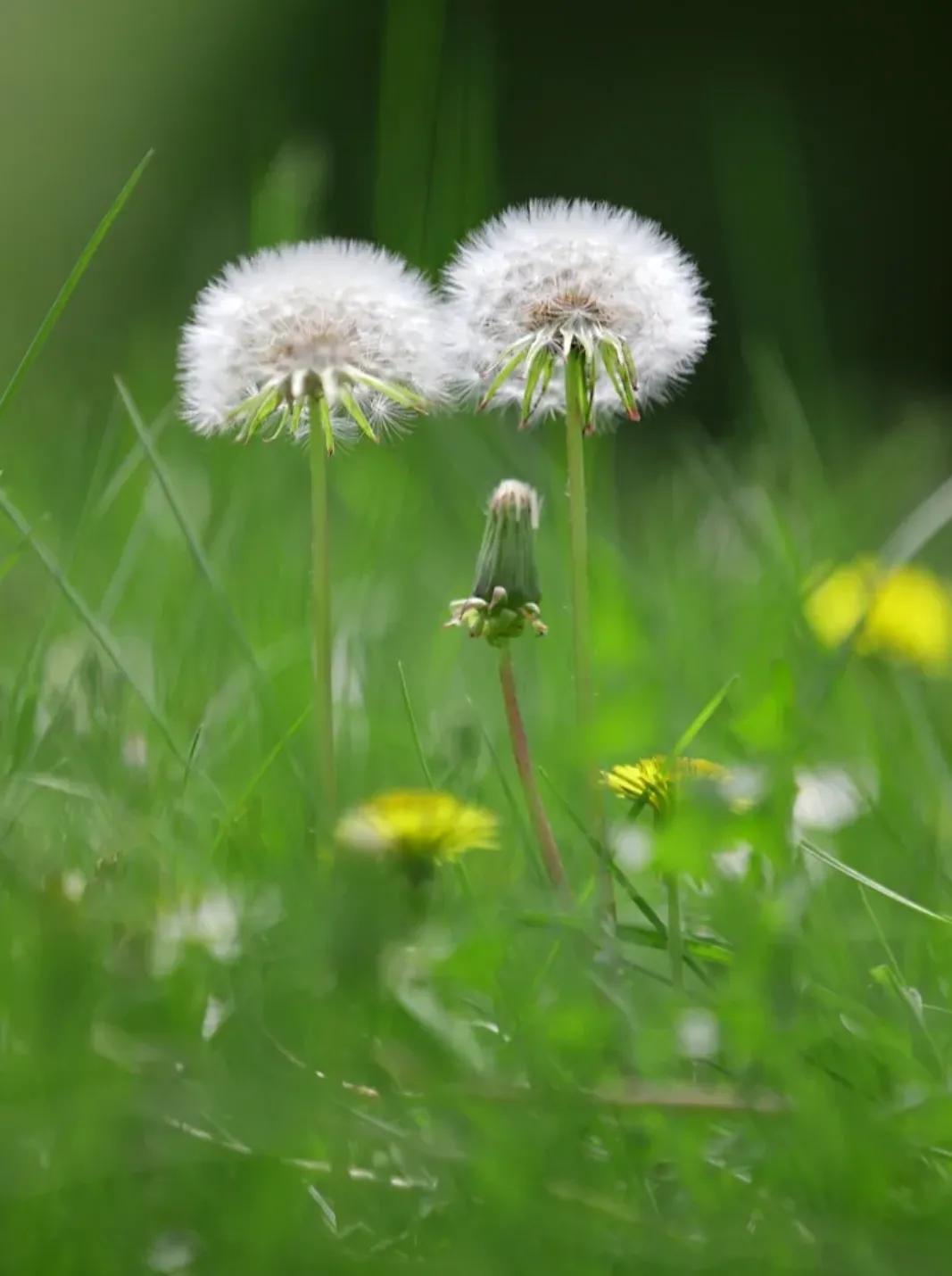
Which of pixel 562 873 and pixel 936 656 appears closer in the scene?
pixel 562 873

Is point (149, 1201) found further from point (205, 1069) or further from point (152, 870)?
point (152, 870)

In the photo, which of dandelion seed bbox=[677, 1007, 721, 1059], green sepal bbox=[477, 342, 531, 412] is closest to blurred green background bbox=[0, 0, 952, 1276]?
dandelion seed bbox=[677, 1007, 721, 1059]

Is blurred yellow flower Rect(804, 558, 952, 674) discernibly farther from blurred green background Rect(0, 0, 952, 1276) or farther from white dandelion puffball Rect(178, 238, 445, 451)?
white dandelion puffball Rect(178, 238, 445, 451)

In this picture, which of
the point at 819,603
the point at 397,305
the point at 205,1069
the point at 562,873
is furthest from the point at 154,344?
the point at 205,1069

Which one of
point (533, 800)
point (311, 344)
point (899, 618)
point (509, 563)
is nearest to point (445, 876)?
point (533, 800)

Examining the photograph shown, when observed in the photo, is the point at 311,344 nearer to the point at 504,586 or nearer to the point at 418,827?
the point at 504,586

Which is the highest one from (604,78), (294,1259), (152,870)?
(604,78)
